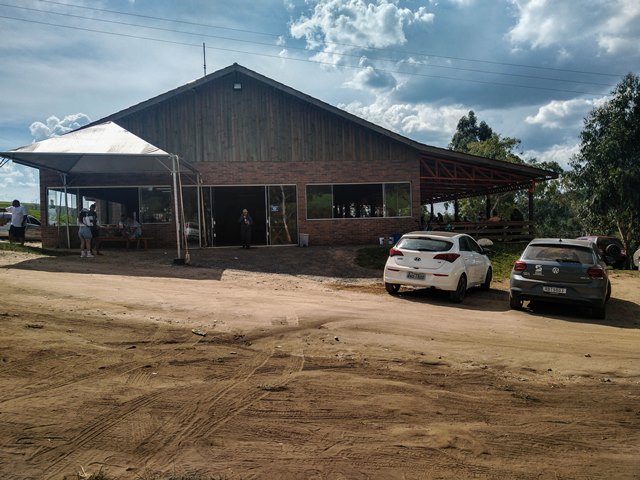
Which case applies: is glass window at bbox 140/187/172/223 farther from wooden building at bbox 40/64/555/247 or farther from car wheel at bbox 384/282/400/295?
car wheel at bbox 384/282/400/295

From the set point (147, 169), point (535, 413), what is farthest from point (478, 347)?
point (147, 169)

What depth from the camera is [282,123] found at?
1892 centimetres

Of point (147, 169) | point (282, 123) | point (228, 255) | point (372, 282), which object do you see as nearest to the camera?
point (372, 282)

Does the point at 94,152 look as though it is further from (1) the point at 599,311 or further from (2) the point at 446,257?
(1) the point at 599,311

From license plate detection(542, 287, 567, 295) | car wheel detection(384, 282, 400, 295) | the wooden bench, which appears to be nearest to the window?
car wheel detection(384, 282, 400, 295)

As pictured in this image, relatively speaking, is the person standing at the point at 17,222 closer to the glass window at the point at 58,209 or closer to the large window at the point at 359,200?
the glass window at the point at 58,209

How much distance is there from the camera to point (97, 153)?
12945 millimetres

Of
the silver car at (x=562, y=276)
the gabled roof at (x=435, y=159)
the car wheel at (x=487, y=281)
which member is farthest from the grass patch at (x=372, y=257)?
the silver car at (x=562, y=276)

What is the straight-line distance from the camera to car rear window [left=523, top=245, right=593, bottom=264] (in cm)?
953

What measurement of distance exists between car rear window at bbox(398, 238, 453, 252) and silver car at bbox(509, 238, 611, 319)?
1.55 meters

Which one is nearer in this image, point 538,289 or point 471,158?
point 538,289

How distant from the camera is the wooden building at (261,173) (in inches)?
722

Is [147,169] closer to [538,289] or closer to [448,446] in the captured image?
[538,289]

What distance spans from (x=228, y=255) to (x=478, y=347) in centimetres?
1116
